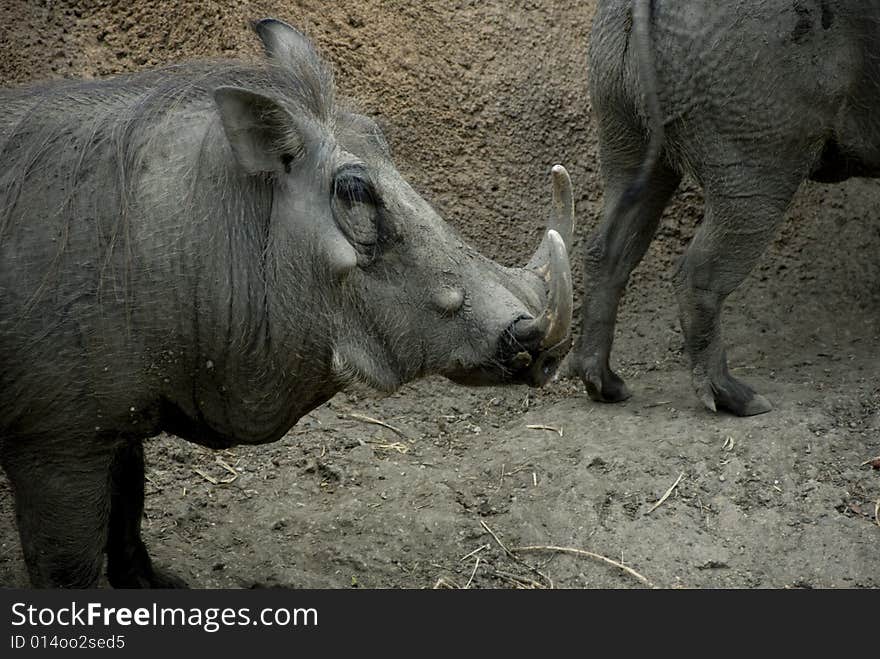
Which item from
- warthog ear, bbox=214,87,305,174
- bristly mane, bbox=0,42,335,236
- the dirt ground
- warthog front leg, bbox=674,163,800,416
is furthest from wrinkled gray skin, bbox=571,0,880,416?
warthog ear, bbox=214,87,305,174

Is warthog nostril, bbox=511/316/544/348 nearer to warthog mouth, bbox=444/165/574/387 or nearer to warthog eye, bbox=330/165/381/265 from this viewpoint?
warthog mouth, bbox=444/165/574/387

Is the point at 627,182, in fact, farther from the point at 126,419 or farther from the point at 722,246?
the point at 126,419

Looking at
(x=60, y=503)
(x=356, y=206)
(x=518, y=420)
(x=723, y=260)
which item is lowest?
(x=518, y=420)

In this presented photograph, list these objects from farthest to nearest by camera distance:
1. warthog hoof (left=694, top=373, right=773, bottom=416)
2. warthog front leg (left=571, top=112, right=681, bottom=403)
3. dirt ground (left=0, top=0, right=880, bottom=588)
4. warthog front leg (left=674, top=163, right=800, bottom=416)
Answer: warthog front leg (left=571, top=112, right=681, bottom=403), warthog hoof (left=694, top=373, right=773, bottom=416), warthog front leg (left=674, top=163, right=800, bottom=416), dirt ground (left=0, top=0, right=880, bottom=588)

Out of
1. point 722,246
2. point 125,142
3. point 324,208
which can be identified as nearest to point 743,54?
point 722,246

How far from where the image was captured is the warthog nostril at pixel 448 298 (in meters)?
2.45

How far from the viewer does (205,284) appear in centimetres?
243

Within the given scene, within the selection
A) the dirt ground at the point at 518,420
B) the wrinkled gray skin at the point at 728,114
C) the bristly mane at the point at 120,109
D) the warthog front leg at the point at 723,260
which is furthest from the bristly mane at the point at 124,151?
the warthog front leg at the point at 723,260

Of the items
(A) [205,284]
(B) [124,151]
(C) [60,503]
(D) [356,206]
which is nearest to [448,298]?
(D) [356,206]

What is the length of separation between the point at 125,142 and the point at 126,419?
57 cm

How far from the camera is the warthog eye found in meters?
2.43

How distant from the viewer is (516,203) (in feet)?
15.1

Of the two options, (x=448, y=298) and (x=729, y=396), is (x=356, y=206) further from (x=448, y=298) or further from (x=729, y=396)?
(x=729, y=396)

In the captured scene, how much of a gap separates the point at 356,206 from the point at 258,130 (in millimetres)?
246
